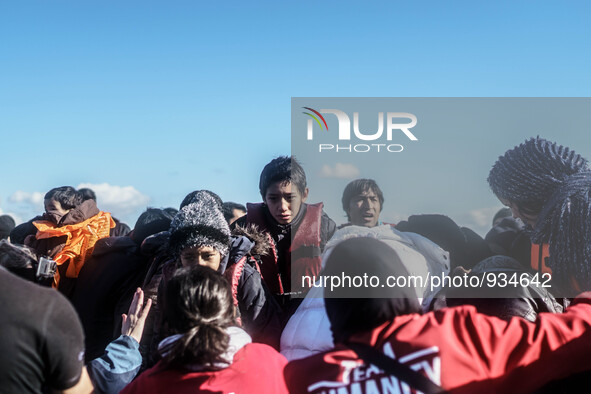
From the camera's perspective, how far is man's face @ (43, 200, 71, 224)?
3.67 metres

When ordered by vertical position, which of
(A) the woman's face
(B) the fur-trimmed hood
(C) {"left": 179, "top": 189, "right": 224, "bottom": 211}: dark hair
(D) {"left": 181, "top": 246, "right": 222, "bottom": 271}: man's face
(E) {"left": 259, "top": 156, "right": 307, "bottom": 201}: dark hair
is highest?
(E) {"left": 259, "top": 156, "right": 307, "bottom": 201}: dark hair

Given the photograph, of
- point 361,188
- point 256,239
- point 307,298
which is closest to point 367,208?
point 361,188

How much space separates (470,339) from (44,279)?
8.78 feet

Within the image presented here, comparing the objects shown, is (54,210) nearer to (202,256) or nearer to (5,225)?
(202,256)

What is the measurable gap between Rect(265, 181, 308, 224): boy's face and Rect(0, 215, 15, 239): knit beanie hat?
3834 mm

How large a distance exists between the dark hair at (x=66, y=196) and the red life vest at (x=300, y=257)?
1631 mm

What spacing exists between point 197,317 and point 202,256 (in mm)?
982

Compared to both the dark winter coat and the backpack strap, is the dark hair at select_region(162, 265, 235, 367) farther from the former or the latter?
the dark winter coat

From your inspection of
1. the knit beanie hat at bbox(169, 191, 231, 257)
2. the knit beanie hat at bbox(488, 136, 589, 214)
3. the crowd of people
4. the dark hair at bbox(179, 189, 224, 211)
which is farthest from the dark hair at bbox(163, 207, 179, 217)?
the knit beanie hat at bbox(488, 136, 589, 214)

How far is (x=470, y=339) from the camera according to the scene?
1.40m

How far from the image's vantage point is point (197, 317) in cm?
170

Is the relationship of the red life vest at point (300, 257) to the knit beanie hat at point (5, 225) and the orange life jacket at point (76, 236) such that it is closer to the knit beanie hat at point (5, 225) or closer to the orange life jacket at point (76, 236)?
the orange life jacket at point (76, 236)

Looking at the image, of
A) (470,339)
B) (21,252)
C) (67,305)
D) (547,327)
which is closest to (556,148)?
(547,327)

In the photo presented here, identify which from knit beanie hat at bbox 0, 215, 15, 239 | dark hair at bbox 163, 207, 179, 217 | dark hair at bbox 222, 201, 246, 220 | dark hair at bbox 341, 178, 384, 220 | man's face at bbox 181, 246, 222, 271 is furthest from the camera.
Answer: knit beanie hat at bbox 0, 215, 15, 239
